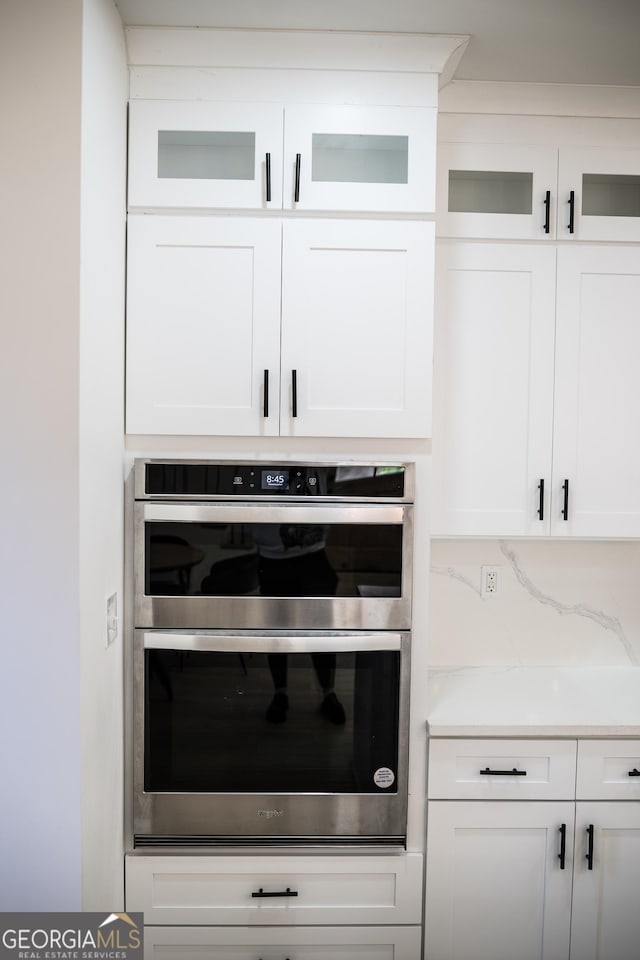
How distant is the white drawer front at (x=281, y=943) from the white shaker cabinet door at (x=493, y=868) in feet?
0.37

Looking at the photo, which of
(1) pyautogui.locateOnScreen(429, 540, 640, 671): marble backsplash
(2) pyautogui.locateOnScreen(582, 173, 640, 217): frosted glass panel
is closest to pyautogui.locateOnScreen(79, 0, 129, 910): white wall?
(1) pyautogui.locateOnScreen(429, 540, 640, 671): marble backsplash

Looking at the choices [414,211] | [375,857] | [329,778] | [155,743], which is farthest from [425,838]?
[414,211]

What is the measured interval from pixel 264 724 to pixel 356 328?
1.10m

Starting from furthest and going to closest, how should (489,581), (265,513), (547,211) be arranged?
1. (489,581)
2. (547,211)
3. (265,513)

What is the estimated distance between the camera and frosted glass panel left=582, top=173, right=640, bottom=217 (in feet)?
6.79

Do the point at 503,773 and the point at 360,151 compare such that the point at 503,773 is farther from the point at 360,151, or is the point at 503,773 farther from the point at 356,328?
the point at 360,151

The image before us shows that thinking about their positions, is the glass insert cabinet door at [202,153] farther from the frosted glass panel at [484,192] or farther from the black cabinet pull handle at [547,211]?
the black cabinet pull handle at [547,211]

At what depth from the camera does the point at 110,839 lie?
5.51ft

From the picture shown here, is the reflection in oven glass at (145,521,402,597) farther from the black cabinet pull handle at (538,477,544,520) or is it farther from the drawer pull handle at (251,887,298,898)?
the drawer pull handle at (251,887,298,898)

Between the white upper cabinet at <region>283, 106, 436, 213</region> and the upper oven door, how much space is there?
821 mm

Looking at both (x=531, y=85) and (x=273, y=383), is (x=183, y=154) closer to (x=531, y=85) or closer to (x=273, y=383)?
(x=273, y=383)

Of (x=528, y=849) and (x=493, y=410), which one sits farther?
(x=493, y=410)

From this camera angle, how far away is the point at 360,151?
185 centimetres

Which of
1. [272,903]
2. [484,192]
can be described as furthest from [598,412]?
[272,903]
